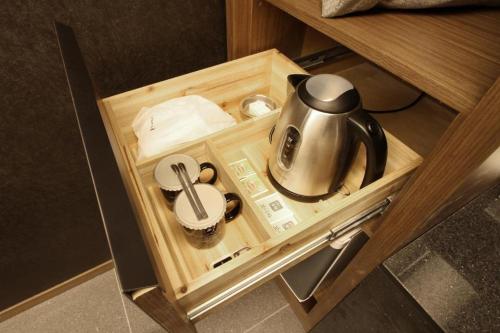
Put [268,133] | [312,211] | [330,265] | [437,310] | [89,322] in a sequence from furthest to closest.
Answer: [89,322], [330,265], [268,133], [312,211], [437,310]

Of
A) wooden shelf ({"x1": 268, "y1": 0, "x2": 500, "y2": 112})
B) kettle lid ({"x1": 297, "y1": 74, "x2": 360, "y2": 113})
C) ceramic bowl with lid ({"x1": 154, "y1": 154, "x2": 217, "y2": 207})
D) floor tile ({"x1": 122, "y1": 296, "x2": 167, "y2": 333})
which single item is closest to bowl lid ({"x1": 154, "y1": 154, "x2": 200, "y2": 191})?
ceramic bowl with lid ({"x1": 154, "y1": 154, "x2": 217, "y2": 207})

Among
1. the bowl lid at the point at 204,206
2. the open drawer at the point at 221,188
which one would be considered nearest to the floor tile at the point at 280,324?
the open drawer at the point at 221,188

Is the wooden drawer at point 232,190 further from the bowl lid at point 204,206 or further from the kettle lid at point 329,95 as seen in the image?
the kettle lid at point 329,95

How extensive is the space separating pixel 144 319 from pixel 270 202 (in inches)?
33.3

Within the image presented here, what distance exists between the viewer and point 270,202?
593mm

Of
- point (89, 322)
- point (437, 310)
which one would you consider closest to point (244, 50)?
point (437, 310)

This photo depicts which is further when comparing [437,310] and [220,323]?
[220,323]

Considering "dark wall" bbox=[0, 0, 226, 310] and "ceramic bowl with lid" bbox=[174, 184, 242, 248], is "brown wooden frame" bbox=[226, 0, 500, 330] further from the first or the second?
"ceramic bowl with lid" bbox=[174, 184, 242, 248]

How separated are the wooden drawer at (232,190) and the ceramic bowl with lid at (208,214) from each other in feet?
0.06

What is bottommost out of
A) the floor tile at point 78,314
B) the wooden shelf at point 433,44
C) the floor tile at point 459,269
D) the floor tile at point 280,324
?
the floor tile at point 280,324

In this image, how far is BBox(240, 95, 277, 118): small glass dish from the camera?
2.48 ft

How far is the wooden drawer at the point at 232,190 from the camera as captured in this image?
0.42m

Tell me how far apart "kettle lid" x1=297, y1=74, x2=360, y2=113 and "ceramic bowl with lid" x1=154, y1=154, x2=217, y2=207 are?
0.77ft

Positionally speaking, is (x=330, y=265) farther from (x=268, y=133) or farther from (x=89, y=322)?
(x=89, y=322)
